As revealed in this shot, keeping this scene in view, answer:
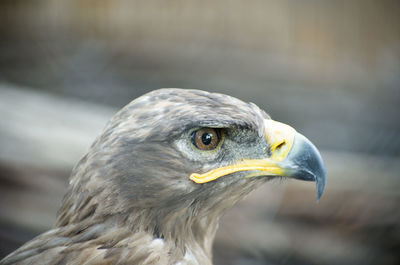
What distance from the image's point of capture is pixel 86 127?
447cm

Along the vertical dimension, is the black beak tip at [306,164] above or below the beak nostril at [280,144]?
below

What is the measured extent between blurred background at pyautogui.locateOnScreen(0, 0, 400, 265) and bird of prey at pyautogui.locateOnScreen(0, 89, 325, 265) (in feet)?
7.82

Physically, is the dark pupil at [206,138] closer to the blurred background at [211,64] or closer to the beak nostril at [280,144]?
the beak nostril at [280,144]

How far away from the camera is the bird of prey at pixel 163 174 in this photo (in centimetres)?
181

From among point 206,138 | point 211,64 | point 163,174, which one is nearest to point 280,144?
point 206,138

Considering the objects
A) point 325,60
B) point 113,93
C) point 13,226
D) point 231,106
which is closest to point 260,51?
point 325,60

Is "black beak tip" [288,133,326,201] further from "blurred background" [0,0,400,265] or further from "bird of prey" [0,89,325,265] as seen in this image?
"blurred background" [0,0,400,265]

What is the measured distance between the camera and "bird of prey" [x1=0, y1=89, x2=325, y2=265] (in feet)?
5.94

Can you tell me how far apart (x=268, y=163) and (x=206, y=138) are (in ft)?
0.89

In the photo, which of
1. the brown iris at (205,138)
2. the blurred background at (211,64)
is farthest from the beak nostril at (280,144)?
the blurred background at (211,64)

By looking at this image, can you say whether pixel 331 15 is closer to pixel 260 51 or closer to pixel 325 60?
pixel 325 60

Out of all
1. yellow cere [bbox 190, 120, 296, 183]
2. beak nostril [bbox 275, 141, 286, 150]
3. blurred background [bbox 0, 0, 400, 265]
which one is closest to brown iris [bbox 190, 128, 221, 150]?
yellow cere [bbox 190, 120, 296, 183]

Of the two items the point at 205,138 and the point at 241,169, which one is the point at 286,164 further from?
the point at 205,138

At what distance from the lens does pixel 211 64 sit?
289 inches
